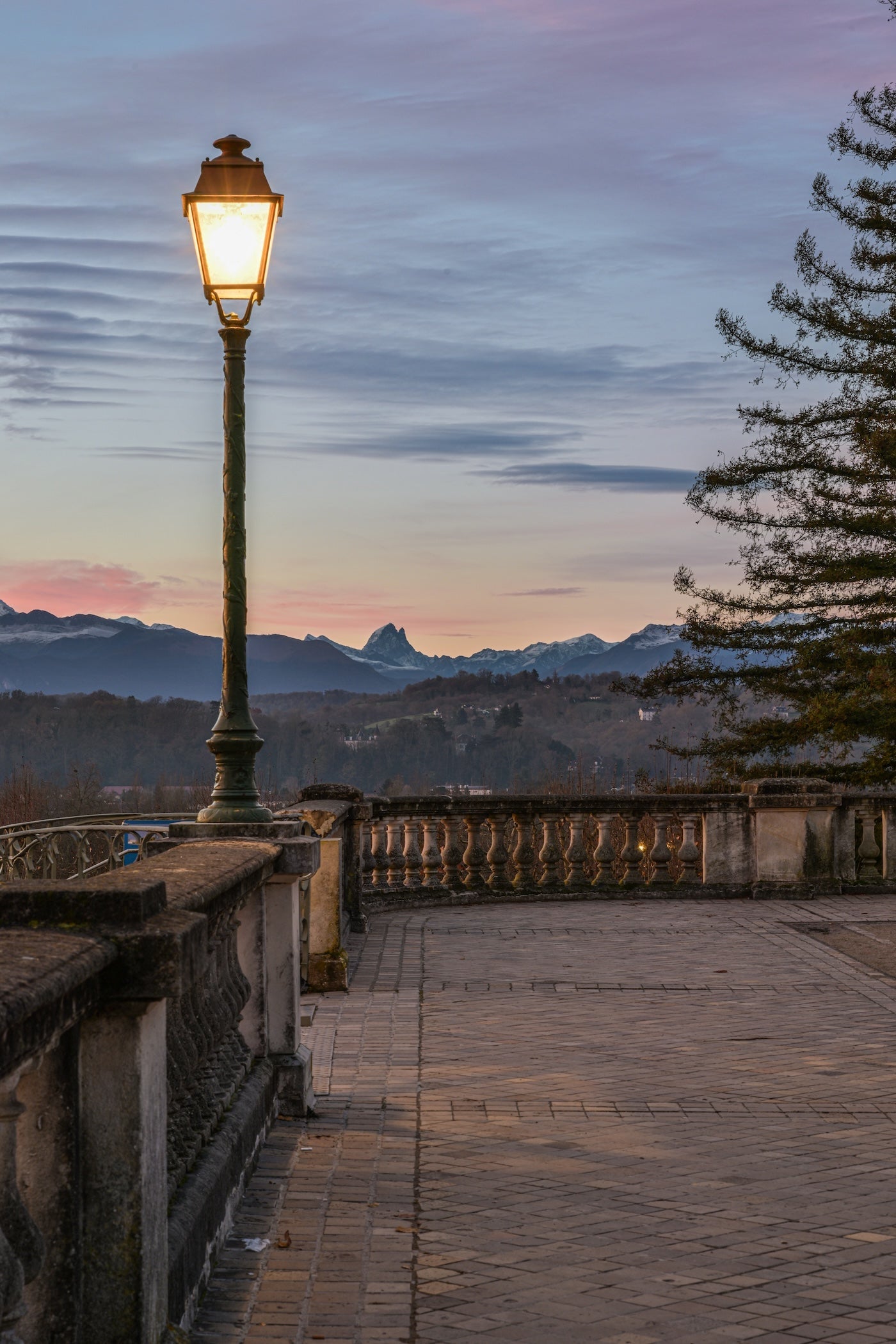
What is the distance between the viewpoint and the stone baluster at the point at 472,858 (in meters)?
17.5

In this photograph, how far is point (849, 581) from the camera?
2553cm

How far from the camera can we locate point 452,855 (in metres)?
17.6

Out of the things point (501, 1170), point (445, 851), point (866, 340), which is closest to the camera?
point (501, 1170)

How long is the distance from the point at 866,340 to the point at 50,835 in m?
15.6

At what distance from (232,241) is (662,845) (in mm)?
11660

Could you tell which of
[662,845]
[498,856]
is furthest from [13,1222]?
[662,845]

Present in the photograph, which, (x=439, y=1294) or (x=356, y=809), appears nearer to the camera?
(x=439, y=1294)

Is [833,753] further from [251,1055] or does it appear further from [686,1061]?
[251,1055]

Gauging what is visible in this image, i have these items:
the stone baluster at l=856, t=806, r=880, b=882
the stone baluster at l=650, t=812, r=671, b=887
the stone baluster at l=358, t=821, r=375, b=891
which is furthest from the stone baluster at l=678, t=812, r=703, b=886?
the stone baluster at l=358, t=821, r=375, b=891

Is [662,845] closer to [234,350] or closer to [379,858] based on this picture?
[379,858]

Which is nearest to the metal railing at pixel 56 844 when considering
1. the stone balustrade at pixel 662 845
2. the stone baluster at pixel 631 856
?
the stone balustrade at pixel 662 845

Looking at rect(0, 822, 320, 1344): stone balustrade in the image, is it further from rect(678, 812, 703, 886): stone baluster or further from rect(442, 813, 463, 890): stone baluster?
rect(678, 812, 703, 886): stone baluster

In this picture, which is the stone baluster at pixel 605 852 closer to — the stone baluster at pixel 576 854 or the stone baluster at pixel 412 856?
the stone baluster at pixel 576 854

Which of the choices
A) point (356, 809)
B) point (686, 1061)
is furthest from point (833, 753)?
point (686, 1061)
